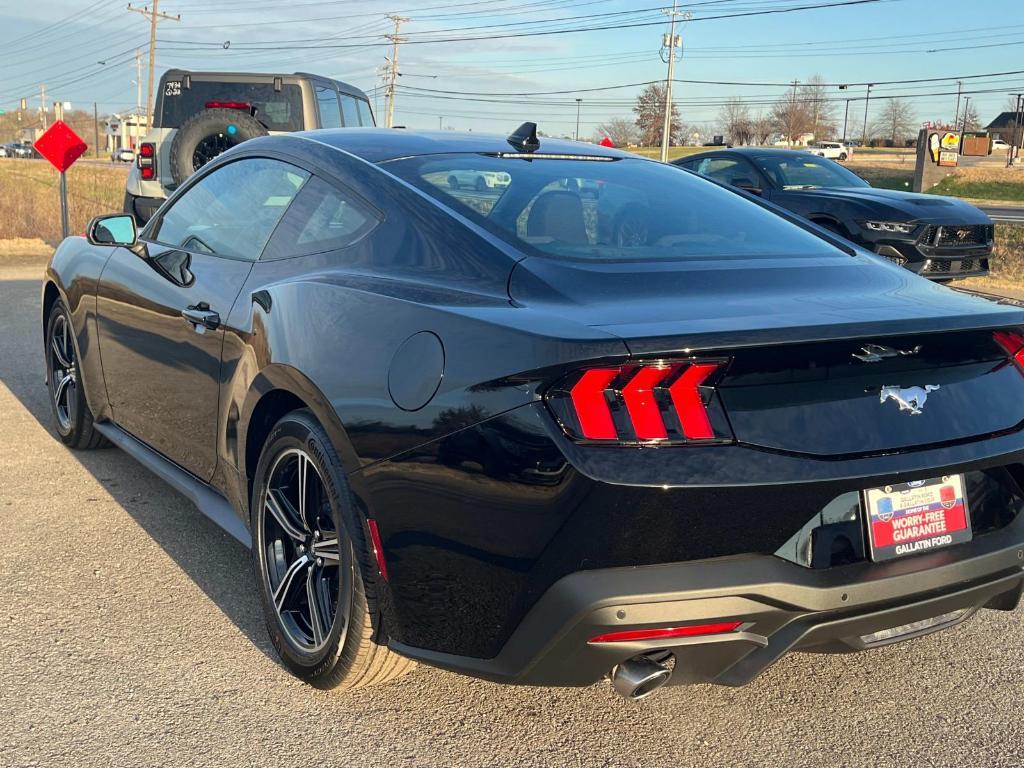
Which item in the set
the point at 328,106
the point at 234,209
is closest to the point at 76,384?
the point at 234,209

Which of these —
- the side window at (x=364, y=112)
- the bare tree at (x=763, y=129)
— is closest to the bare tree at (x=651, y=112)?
the bare tree at (x=763, y=129)

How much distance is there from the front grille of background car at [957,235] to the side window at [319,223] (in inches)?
321

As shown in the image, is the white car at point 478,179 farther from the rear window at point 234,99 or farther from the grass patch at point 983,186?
the grass patch at point 983,186

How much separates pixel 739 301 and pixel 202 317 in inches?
73.3

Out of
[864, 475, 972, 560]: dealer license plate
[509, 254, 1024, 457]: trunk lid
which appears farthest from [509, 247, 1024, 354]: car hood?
[864, 475, 972, 560]: dealer license plate

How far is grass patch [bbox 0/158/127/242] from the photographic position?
2002cm

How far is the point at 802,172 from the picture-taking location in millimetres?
11398

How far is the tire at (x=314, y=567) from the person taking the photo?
2.61 meters

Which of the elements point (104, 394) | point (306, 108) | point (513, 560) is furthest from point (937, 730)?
point (306, 108)

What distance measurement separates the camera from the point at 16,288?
11.4m

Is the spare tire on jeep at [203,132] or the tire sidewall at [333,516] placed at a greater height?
the spare tire on jeep at [203,132]

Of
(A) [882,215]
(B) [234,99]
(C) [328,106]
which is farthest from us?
(C) [328,106]

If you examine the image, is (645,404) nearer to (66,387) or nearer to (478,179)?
(478,179)

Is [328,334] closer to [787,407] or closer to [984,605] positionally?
[787,407]
